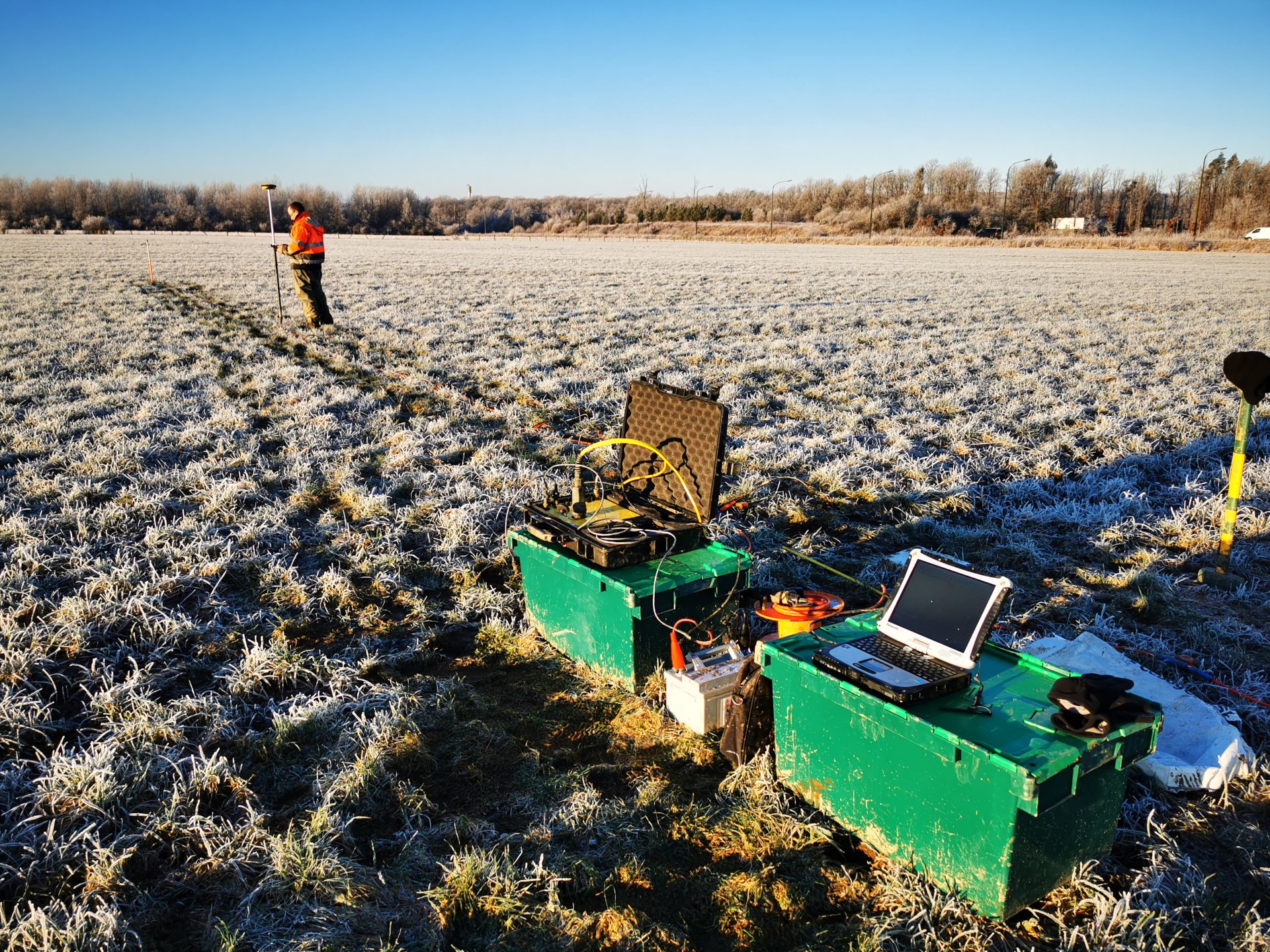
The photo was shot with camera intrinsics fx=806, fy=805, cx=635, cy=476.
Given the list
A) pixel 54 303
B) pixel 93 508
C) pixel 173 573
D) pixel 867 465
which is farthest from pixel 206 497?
pixel 54 303

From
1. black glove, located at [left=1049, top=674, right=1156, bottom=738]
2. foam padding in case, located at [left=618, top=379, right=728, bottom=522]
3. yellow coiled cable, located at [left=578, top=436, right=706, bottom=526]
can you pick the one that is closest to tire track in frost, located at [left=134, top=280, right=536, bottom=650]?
foam padding in case, located at [left=618, top=379, right=728, bottom=522]

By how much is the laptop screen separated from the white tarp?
31.0 inches

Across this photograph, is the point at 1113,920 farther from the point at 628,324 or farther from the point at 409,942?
the point at 628,324

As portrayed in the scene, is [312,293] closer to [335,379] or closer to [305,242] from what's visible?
[305,242]

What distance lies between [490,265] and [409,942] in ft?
112

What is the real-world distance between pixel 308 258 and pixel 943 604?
13.9m

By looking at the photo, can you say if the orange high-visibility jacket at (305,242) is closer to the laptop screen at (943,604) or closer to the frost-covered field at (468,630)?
the frost-covered field at (468,630)

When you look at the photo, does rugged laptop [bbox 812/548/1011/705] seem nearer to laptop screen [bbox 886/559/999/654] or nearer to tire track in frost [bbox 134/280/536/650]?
laptop screen [bbox 886/559/999/654]

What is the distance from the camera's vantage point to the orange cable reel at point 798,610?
138 inches

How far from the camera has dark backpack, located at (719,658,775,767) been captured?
328cm

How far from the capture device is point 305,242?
45.5 ft

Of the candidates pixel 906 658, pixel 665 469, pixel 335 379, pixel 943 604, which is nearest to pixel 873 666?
pixel 906 658

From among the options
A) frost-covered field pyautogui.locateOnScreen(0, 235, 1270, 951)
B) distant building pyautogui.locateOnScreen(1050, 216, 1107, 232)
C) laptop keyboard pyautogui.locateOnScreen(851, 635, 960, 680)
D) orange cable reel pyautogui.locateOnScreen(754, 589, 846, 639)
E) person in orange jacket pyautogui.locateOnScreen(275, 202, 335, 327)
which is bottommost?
frost-covered field pyautogui.locateOnScreen(0, 235, 1270, 951)

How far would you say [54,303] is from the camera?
1900 cm
